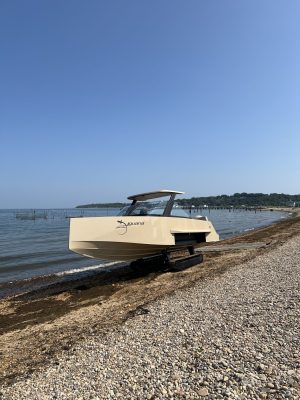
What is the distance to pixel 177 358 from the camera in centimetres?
454

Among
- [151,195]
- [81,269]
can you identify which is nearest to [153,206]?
[151,195]

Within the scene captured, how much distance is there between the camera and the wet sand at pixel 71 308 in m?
5.42

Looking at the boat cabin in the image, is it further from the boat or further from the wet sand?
the wet sand

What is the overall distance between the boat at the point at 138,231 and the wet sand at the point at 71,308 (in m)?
0.97

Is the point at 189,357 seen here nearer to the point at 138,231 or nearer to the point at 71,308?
the point at 71,308

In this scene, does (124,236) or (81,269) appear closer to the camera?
(124,236)

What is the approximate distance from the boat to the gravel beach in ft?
11.9

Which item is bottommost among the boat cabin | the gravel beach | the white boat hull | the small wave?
the small wave

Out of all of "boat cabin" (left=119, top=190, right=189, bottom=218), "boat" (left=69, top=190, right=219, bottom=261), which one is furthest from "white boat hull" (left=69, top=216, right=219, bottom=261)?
"boat cabin" (left=119, top=190, right=189, bottom=218)

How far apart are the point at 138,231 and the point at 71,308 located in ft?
10.9

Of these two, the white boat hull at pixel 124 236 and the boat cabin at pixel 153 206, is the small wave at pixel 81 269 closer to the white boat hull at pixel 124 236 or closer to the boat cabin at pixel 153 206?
the white boat hull at pixel 124 236

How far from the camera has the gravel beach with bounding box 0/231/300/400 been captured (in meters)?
3.83

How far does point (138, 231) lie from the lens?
10.8 metres

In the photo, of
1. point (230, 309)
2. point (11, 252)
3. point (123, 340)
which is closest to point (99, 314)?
point (123, 340)
